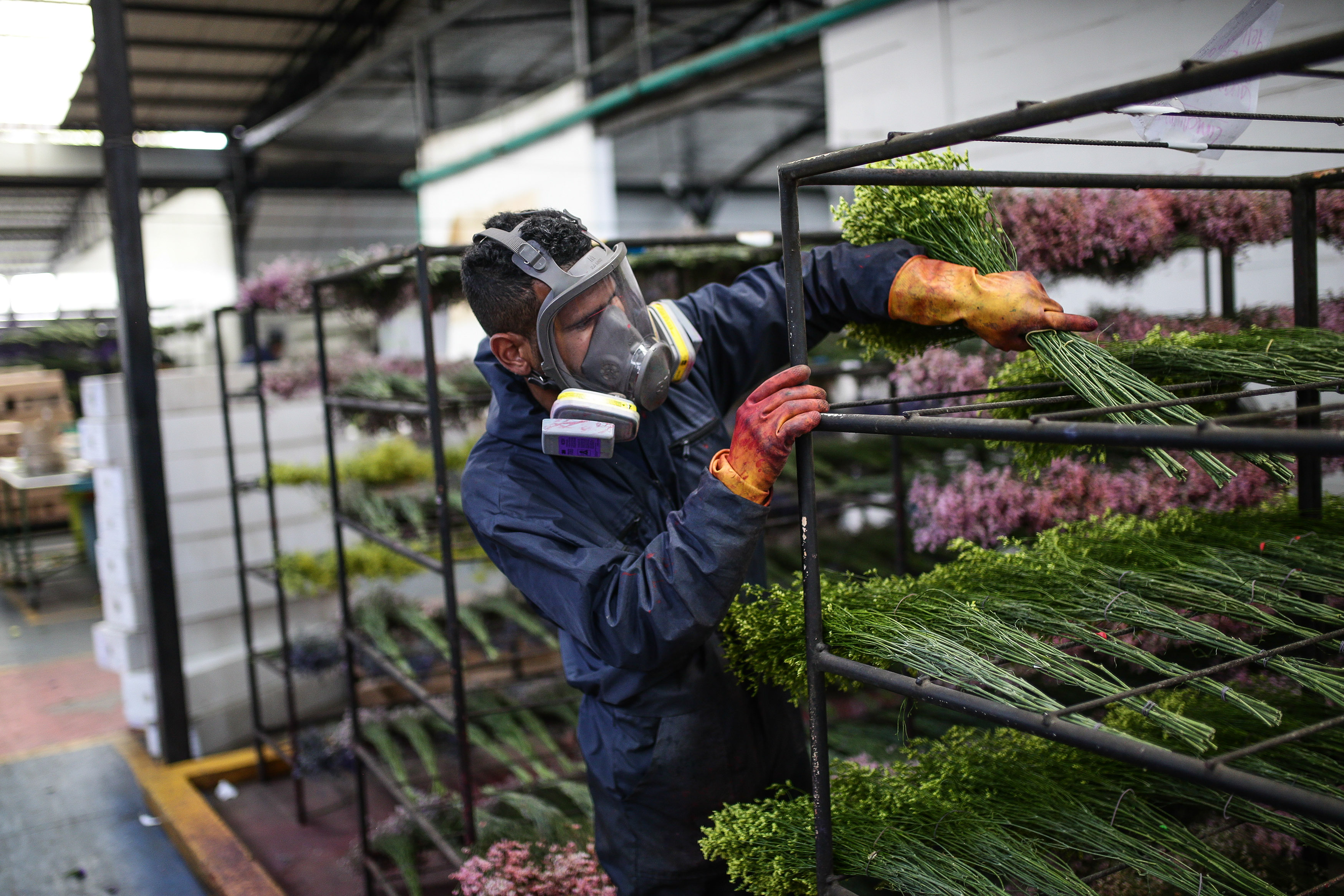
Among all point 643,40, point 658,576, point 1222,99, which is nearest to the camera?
point 1222,99

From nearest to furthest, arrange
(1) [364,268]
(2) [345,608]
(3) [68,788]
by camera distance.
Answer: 1. (1) [364,268]
2. (2) [345,608]
3. (3) [68,788]

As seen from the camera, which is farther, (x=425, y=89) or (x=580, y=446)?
(x=425, y=89)

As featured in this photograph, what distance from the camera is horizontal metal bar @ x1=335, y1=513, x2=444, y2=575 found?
244cm

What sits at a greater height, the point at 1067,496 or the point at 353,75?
the point at 353,75

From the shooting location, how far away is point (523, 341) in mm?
1624

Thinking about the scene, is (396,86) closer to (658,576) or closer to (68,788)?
(68,788)

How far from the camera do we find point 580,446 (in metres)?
1.53

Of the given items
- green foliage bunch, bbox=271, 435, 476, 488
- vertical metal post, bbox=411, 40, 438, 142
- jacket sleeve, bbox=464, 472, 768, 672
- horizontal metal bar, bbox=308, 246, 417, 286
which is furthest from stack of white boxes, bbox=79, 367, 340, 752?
vertical metal post, bbox=411, 40, 438, 142

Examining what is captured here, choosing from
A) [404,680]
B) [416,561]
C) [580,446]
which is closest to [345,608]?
[404,680]

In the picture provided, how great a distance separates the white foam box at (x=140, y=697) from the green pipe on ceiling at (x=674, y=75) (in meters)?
4.61

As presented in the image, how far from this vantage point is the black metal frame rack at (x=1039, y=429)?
0.81m

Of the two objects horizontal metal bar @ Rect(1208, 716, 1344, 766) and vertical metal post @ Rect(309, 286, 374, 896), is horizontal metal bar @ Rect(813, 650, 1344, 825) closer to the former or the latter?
horizontal metal bar @ Rect(1208, 716, 1344, 766)

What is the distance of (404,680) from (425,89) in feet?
28.2

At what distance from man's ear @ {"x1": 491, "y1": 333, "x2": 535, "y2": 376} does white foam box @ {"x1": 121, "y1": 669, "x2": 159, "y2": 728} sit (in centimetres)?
365
